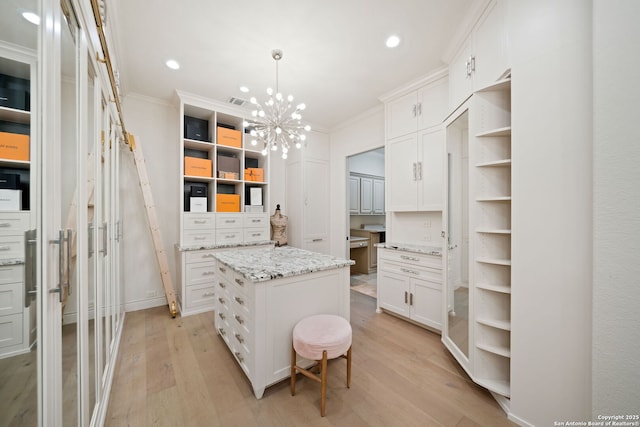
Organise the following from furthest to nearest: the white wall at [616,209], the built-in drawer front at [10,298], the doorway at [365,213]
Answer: the doorway at [365,213] → the white wall at [616,209] → the built-in drawer front at [10,298]

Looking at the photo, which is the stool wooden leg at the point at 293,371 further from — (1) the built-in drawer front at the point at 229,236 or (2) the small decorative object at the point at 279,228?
(2) the small decorative object at the point at 279,228

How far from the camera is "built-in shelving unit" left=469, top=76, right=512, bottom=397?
1.70m

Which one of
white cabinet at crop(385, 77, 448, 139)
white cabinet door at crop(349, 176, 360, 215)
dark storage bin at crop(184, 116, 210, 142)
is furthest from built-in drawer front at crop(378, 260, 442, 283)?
dark storage bin at crop(184, 116, 210, 142)

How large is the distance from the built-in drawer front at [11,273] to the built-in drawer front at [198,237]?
102 inches

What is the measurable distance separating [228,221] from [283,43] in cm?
232

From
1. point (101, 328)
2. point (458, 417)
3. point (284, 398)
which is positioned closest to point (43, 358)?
point (101, 328)

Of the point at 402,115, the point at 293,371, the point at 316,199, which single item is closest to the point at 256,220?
the point at 316,199

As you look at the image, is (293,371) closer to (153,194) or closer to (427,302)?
(427,302)

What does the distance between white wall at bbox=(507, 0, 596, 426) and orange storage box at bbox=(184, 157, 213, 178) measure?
3.34m

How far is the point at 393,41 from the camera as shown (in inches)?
89.0

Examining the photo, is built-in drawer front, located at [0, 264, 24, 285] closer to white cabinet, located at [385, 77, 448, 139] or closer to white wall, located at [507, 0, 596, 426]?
white wall, located at [507, 0, 596, 426]

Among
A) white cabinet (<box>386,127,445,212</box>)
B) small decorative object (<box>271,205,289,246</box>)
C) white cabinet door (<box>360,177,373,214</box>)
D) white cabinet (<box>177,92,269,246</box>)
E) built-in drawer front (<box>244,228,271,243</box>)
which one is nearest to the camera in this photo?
white cabinet (<box>386,127,445,212</box>)

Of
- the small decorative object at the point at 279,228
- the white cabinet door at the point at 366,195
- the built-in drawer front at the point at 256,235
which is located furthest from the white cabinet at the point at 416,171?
the white cabinet door at the point at 366,195

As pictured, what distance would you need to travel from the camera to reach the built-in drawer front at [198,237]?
3102mm
